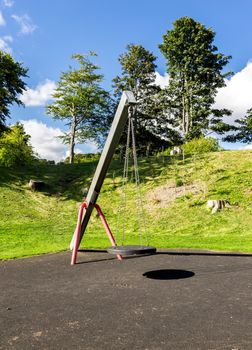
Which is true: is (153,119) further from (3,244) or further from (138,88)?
(3,244)

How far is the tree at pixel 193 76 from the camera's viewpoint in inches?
1492

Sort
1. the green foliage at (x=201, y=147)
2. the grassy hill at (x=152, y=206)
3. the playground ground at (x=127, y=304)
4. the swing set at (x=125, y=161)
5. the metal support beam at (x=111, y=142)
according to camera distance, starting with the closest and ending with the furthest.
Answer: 1. the playground ground at (x=127, y=304)
2. the swing set at (x=125, y=161)
3. the metal support beam at (x=111, y=142)
4. the grassy hill at (x=152, y=206)
5. the green foliage at (x=201, y=147)

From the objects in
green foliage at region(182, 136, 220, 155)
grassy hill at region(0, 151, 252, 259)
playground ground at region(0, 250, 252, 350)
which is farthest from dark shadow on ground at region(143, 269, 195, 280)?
green foliage at region(182, 136, 220, 155)

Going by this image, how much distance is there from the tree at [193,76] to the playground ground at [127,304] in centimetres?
3009

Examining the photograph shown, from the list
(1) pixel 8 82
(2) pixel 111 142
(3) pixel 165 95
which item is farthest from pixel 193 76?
(2) pixel 111 142

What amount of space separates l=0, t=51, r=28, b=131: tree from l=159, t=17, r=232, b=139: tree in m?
18.1

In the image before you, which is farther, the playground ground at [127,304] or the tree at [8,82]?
the tree at [8,82]

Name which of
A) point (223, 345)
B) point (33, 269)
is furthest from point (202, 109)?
point (223, 345)

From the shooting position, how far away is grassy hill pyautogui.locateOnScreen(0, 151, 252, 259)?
13492 millimetres

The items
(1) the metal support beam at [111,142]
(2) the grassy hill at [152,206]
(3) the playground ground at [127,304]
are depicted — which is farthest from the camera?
(2) the grassy hill at [152,206]

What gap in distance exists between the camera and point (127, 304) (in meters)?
5.50

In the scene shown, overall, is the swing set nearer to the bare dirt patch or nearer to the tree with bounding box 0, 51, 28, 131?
the bare dirt patch

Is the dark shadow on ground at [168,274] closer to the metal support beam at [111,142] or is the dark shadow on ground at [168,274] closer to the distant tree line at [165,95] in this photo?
the metal support beam at [111,142]

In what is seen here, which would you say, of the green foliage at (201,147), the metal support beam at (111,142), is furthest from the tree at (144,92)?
the metal support beam at (111,142)
